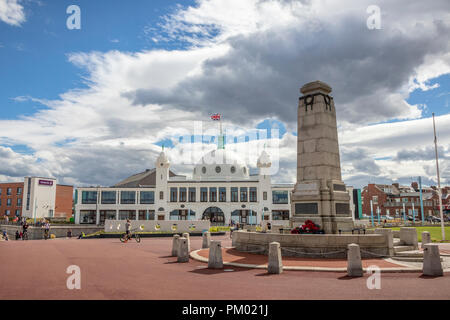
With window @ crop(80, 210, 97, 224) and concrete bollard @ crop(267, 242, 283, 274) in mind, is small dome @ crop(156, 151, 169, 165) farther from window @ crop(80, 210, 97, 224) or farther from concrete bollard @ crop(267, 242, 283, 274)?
concrete bollard @ crop(267, 242, 283, 274)

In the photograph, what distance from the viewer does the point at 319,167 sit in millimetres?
19734

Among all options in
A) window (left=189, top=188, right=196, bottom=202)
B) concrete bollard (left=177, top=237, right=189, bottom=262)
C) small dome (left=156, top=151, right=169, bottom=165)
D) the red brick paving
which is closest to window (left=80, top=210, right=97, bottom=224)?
small dome (left=156, top=151, right=169, bottom=165)

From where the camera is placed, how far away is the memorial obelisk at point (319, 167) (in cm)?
1923

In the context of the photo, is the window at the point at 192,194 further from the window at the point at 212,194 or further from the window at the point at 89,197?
the window at the point at 89,197

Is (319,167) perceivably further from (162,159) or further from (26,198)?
(26,198)

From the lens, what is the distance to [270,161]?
264 ft

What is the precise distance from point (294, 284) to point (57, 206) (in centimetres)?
10404

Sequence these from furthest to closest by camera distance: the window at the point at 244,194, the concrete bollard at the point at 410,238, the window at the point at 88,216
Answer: the window at the point at 88,216 → the window at the point at 244,194 → the concrete bollard at the point at 410,238

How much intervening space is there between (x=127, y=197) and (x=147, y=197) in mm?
4585

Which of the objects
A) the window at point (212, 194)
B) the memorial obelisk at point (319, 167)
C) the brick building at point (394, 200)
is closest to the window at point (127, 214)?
the window at point (212, 194)

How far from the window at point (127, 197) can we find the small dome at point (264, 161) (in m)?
28.8
